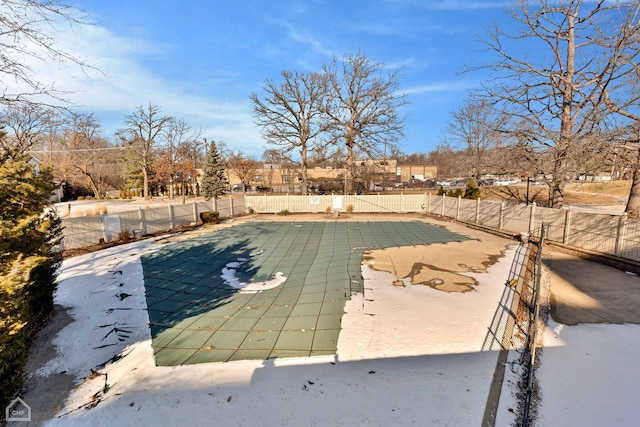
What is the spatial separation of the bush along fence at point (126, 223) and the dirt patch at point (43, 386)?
5467mm

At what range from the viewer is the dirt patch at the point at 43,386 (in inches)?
Answer: 109

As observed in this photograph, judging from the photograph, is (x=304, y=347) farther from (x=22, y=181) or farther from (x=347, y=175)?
(x=347, y=175)

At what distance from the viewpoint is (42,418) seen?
105 inches

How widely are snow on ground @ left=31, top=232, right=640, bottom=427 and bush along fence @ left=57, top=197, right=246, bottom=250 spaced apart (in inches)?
219

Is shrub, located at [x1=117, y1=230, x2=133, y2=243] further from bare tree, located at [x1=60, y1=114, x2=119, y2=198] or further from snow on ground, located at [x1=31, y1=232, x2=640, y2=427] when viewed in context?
bare tree, located at [x1=60, y1=114, x2=119, y2=198]

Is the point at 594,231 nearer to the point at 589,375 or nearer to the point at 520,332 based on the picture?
the point at 520,332

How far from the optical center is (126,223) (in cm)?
1068

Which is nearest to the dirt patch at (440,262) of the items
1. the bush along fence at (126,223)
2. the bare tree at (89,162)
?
the bush along fence at (126,223)

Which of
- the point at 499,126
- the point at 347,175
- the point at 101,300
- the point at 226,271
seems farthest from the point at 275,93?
the point at 101,300

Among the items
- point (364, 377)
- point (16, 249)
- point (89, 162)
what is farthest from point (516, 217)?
point (89, 162)

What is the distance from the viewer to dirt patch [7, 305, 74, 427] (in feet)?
9.07

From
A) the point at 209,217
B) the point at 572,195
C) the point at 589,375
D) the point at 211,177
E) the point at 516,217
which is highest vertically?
the point at 211,177

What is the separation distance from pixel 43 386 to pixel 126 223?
884 centimetres

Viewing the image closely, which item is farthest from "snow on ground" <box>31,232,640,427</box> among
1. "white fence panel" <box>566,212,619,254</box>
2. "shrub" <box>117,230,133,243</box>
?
"shrub" <box>117,230,133,243</box>
